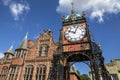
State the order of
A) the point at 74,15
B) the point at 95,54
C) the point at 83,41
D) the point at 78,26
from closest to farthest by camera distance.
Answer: the point at 95,54 → the point at 83,41 → the point at 78,26 → the point at 74,15

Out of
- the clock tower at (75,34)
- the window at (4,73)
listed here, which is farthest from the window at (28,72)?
the clock tower at (75,34)

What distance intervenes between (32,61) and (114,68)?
1459 cm

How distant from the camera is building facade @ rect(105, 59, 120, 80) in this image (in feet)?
89.6

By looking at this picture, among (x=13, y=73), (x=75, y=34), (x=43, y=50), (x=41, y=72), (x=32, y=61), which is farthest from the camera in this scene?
(x=43, y=50)

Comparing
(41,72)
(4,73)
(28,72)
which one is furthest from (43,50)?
(4,73)

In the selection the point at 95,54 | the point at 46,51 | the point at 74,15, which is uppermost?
the point at 74,15

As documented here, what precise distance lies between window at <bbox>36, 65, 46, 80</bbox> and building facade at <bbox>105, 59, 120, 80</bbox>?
1192cm

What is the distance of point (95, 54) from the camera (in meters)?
15.6

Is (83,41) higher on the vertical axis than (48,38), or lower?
lower

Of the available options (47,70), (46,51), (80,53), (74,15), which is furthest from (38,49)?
(80,53)

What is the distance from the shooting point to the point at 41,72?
79.2 feet

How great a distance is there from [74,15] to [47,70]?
31.6 ft

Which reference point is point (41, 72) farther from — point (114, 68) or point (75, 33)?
point (114, 68)

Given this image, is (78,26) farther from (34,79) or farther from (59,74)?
(34,79)
